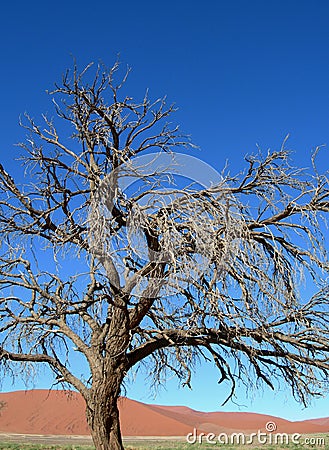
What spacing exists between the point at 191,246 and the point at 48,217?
275 cm

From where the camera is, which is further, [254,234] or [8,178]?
[8,178]

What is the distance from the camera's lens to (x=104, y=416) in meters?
9.16

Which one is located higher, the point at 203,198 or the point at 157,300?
the point at 203,198

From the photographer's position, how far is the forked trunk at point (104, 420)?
9086 mm

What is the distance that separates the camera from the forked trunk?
909 centimetres

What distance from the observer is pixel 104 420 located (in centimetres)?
915

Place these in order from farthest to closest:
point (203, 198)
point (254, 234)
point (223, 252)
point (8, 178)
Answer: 1. point (8, 178)
2. point (254, 234)
3. point (203, 198)
4. point (223, 252)

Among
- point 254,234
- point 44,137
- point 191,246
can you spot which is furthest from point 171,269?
point 44,137

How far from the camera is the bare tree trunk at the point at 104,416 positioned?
9.09m

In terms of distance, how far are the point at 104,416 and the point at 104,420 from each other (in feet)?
0.20

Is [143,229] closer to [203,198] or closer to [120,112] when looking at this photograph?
[203,198]

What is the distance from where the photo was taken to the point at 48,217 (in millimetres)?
10016

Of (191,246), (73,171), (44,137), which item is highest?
(44,137)

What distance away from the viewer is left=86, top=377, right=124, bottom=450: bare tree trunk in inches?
358
